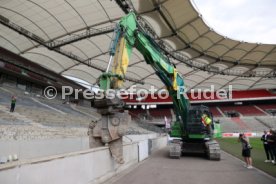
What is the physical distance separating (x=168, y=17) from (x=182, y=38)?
524cm

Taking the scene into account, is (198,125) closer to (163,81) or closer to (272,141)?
(163,81)

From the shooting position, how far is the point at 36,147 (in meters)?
11.1

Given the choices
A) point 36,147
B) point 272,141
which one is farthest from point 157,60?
point 36,147

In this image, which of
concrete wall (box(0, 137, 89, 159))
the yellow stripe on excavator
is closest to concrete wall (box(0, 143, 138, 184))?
the yellow stripe on excavator

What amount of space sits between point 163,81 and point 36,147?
7.10m

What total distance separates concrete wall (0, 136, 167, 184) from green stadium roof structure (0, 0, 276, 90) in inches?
561

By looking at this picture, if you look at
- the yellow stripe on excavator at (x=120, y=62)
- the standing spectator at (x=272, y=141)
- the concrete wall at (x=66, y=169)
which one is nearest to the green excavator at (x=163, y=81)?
the yellow stripe on excavator at (x=120, y=62)

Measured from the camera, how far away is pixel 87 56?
30.6 meters

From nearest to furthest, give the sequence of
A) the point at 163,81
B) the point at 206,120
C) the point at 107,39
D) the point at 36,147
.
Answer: the point at 36,147 < the point at 163,81 < the point at 206,120 < the point at 107,39

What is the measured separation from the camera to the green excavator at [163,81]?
28.0 ft

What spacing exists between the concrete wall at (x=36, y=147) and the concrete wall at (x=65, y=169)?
11.8 feet

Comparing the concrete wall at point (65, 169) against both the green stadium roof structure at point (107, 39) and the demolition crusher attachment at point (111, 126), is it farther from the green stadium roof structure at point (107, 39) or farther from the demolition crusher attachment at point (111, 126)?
the green stadium roof structure at point (107, 39)

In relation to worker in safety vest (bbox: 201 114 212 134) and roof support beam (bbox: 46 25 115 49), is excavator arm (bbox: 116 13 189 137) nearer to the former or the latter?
worker in safety vest (bbox: 201 114 212 134)

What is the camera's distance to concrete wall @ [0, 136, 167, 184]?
4484mm
